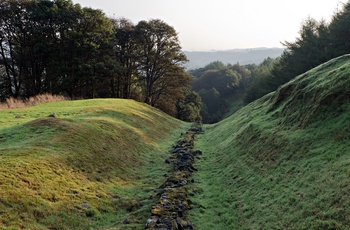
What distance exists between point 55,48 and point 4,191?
1564 inches

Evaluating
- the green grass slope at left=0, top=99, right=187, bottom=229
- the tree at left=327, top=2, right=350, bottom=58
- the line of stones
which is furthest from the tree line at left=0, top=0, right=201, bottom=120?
the line of stones

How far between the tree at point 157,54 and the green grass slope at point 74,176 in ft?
Answer: 116

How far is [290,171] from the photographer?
452 inches

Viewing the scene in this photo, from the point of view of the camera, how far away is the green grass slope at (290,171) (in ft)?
28.0

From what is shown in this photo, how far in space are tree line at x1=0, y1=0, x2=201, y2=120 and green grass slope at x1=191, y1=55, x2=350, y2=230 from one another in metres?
34.8

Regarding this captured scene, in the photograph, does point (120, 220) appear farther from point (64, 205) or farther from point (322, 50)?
point (322, 50)

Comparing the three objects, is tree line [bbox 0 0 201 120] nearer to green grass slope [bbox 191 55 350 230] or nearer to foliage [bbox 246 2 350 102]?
foliage [bbox 246 2 350 102]

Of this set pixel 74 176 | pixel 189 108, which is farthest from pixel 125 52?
pixel 74 176

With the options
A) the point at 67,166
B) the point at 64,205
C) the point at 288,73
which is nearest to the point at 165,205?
the point at 64,205

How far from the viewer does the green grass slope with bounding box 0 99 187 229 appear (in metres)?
9.02

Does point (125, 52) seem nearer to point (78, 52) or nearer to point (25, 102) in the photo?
point (78, 52)

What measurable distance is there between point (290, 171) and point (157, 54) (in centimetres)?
4600

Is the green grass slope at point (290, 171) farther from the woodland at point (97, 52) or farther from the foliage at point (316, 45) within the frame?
the woodland at point (97, 52)

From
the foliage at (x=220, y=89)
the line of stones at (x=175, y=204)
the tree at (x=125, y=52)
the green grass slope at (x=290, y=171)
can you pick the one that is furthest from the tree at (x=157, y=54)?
the foliage at (x=220, y=89)
